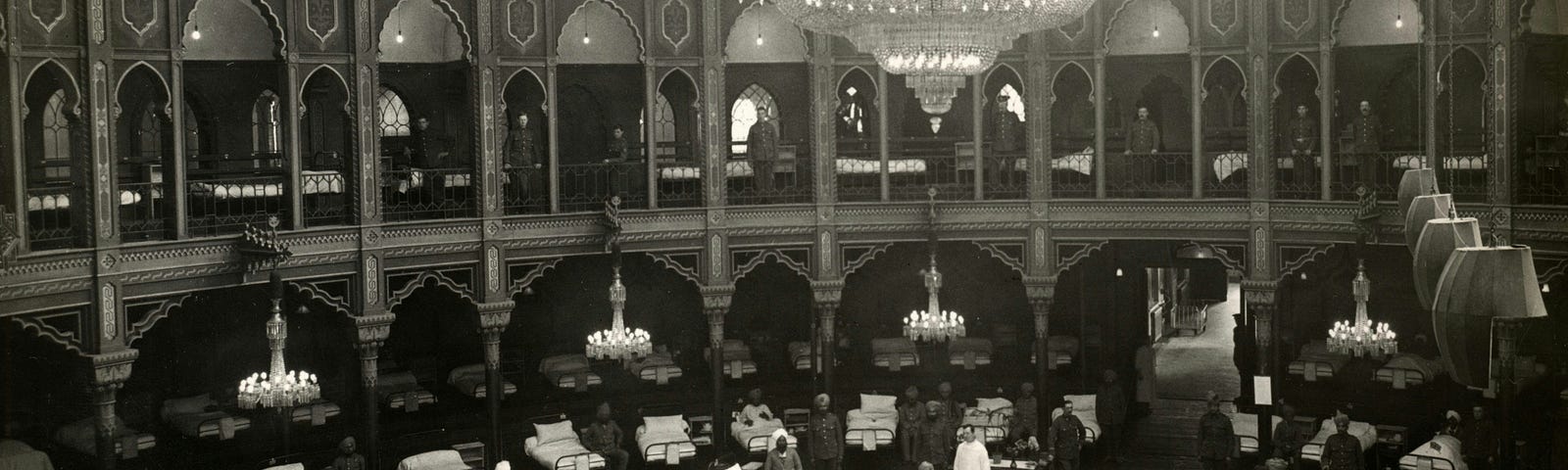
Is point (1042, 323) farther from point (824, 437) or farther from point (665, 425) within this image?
point (665, 425)

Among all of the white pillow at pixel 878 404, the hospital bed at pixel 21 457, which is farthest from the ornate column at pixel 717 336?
the hospital bed at pixel 21 457

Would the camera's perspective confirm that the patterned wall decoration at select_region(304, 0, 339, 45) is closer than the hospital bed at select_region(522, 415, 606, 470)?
Yes

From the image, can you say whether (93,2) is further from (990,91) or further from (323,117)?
(990,91)

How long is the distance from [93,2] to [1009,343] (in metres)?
16.5

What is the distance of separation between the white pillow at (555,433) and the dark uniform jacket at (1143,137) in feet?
32.7

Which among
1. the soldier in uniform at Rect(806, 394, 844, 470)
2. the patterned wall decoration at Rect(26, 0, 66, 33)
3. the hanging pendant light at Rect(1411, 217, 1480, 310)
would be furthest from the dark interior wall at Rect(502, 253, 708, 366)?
the hanging pendant light at Rect(1411, 217, 1480, 310)

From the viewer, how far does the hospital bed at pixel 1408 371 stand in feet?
77.9

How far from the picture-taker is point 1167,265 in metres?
26.7

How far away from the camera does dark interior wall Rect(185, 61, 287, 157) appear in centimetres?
2225

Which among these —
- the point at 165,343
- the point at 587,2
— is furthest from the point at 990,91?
the point at 165,343

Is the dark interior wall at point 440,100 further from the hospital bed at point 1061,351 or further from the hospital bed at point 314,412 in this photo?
the hospital bed at point 1061,351

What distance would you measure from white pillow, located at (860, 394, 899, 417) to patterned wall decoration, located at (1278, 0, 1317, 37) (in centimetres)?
865

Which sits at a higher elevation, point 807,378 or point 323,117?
point 323,117

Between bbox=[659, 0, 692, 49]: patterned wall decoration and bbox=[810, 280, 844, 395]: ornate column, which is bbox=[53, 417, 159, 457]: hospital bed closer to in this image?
bbox=[659, 0, 692, 49]: patterned wall decoration
